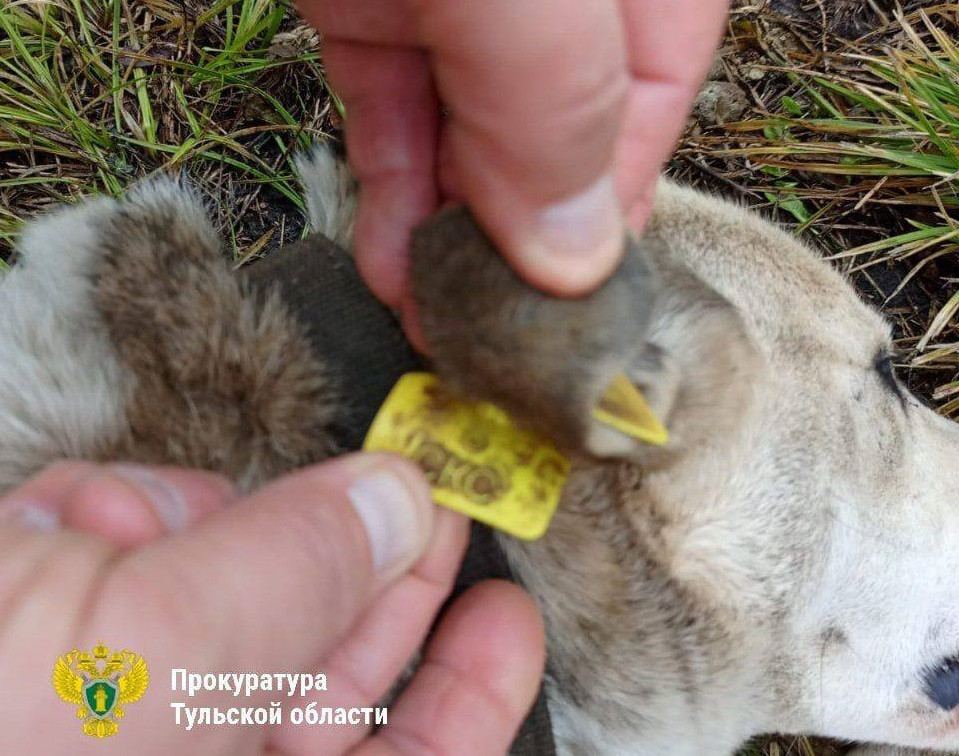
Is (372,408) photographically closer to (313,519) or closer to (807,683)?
(313,519)

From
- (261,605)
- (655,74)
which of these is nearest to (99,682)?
(261,605)

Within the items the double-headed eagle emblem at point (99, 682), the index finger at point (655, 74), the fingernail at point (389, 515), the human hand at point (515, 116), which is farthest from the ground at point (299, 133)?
the double-headed eagle emblem at point (99, 682)

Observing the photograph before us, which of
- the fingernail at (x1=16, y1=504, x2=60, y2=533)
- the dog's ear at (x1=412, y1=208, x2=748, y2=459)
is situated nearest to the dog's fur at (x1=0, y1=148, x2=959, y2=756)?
the dog's ear at (x1=412, y1=208, x2=748, y2=459)

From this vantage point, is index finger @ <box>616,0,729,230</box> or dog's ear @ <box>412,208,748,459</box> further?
index finger @ <box>616,0,729,230</box>

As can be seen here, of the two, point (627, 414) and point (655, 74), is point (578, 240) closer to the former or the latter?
point (627, 414)

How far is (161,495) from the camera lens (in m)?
1.25

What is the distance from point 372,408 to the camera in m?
1.48

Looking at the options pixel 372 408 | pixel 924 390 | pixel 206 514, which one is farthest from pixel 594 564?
pixel 924 390

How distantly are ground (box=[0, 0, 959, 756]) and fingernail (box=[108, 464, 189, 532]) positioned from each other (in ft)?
6.04

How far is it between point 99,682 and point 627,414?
0.81 meters

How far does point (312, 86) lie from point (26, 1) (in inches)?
41.2

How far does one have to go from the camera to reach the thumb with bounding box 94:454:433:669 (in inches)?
40.7

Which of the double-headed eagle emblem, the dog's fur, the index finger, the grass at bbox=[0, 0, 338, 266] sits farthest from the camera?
the grass at bbox=[0, 0, 338, 266]

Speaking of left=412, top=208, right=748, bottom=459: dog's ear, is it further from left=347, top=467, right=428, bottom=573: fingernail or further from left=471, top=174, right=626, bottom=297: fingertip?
left=347, top=467, right=428, bottom=573: fingernail
